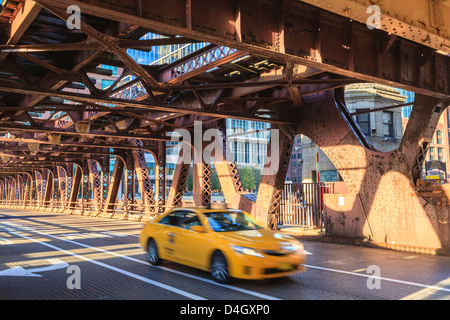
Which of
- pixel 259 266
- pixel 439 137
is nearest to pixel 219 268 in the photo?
pixel 259 266

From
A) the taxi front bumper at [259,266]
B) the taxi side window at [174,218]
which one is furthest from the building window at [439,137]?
the taxi front bumper at [259,266]

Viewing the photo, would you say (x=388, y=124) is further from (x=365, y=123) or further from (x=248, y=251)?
(x=248, y=251)

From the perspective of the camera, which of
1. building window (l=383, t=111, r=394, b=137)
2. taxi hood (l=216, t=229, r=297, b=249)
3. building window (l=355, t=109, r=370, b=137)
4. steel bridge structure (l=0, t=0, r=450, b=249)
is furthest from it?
building window (l=383, t=111, r=394, b=137)

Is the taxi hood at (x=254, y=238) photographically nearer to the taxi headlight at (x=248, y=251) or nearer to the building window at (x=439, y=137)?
the taxi headlight at (x=248, y=251)

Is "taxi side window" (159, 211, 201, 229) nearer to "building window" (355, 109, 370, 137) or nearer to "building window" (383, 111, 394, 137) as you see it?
"building window" (355, 109, 370, 137)

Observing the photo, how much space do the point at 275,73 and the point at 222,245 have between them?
8153mm

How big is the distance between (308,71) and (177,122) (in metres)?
10.1

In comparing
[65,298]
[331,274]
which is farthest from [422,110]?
[65,298]

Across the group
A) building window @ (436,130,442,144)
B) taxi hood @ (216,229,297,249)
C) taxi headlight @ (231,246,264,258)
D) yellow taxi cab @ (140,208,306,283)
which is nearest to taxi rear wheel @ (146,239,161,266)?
yellow taxi cab @ (140,208,306,283)

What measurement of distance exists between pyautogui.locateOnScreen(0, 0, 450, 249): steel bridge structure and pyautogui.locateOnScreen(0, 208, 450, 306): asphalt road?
2891 millimetres

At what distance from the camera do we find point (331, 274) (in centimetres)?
905

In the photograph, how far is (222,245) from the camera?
26.5 feet

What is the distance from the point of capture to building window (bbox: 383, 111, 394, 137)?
2717 centimetres

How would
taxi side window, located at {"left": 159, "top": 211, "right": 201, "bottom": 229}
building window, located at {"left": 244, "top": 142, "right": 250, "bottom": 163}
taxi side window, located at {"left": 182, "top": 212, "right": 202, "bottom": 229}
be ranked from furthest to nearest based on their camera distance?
building window, located at {"left": 244, "top": 142, "right": 250, "bottom": 163}, taxi side window, located at {"left": 159, "top": 211, "right": 201, "bottom": 229}, taxi side window, located at {"left": 182, "top": 212, "right": 202, "bottom": 229}
